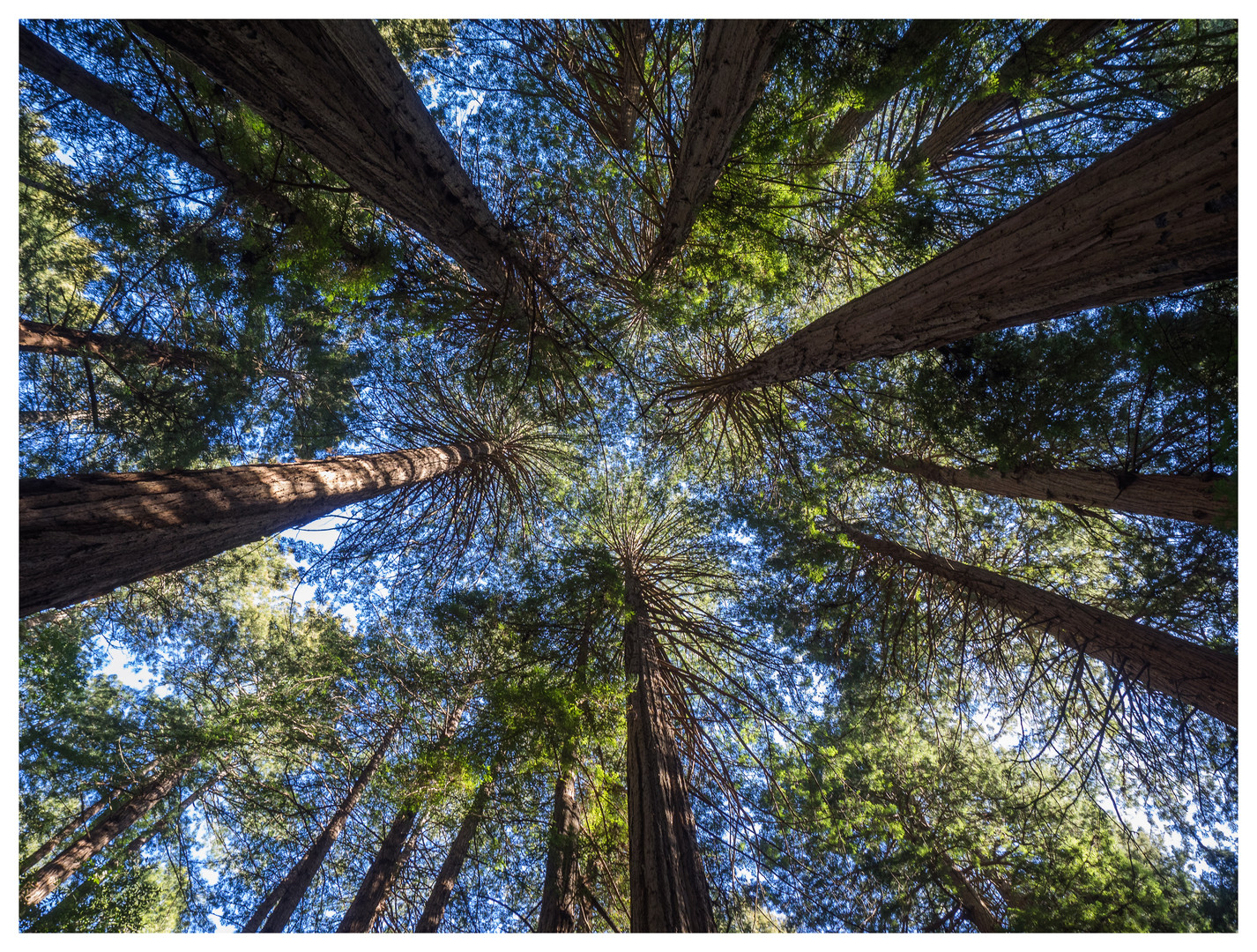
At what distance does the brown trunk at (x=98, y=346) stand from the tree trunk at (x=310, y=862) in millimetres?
5352

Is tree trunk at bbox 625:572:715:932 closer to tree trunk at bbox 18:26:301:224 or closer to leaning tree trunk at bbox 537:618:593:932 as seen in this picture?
leaning tree trunk at bbox 537:618:593:932

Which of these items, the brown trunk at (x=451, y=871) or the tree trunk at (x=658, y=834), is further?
the brown trunk at (x=451, y=871)

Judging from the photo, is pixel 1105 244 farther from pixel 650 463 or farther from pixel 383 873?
pixel 383 873

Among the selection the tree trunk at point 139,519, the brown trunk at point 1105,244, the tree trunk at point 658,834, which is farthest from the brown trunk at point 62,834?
the brown trunk at point 1105,244

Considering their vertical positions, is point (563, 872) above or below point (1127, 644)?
below

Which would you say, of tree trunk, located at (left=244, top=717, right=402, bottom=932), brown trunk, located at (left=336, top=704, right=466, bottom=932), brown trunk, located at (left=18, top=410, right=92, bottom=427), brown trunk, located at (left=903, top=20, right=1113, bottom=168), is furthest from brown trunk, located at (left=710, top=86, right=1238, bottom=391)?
brown trunk, located at (left=18, top=410, right=92, bottom=427)

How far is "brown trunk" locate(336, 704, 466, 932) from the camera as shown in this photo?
15.6 ft

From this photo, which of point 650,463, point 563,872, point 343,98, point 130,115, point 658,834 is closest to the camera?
point 343,98

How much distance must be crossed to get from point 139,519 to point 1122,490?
6978 millimetres

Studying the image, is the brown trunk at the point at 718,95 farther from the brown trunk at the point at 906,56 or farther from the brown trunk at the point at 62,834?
the brown trunk at the point at 62,834

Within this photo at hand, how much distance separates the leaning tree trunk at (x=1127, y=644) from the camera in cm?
331

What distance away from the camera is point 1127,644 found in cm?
373

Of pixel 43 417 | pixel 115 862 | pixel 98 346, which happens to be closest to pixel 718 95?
pixel 98 346

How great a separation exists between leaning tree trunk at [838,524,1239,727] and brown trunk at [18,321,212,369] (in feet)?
31.5
